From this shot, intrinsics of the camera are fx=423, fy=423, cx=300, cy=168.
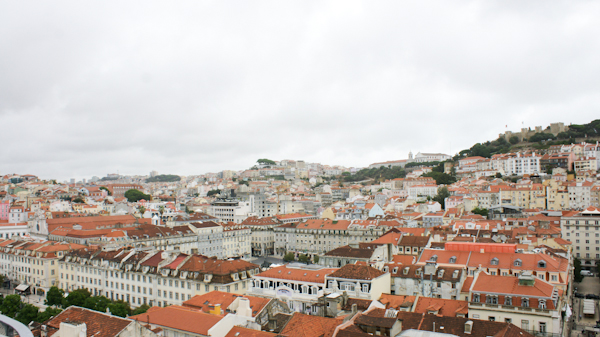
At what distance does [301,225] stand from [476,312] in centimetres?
5770

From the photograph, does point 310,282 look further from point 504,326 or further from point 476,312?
point 504,326

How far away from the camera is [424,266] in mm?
36656

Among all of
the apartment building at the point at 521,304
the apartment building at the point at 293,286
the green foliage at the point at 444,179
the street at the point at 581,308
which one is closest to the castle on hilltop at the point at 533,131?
the green foliage at the point at 444,179

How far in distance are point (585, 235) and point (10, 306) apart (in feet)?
229

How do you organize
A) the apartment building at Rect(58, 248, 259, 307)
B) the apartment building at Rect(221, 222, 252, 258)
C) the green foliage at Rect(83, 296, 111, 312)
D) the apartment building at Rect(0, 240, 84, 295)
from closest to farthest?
the green foliage at Rect(83, 296, 111, 312)
the apartment building at Rect(58, 248, 259, 307)
the apartment building at Rect(0, 240, 84, 295)
the apartment building at Rect(221, 222, 252, 258)

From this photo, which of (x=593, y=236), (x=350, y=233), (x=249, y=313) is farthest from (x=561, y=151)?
(x=249, y=313)

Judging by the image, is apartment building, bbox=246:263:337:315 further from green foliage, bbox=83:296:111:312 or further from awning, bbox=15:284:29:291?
awning, bbox=15:284:29:291

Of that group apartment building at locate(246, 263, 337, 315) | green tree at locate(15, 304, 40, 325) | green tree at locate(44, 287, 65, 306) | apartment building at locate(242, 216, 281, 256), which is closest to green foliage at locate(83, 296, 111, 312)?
green tree at locate(15, 304, 40, 325)

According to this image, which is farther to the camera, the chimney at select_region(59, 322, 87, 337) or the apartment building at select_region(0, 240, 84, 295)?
the apartment building at select_region(0, 240, 84, 295)

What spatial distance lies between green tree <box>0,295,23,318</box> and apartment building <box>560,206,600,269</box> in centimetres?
6719

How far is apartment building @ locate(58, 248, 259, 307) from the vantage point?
1549 inches

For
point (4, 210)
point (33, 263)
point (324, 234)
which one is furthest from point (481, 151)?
point (4, 210)

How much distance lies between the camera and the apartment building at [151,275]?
129 feet

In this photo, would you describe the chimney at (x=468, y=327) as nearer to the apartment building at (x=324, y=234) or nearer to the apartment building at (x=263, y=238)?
the apartment building at (x=324, y=234)
